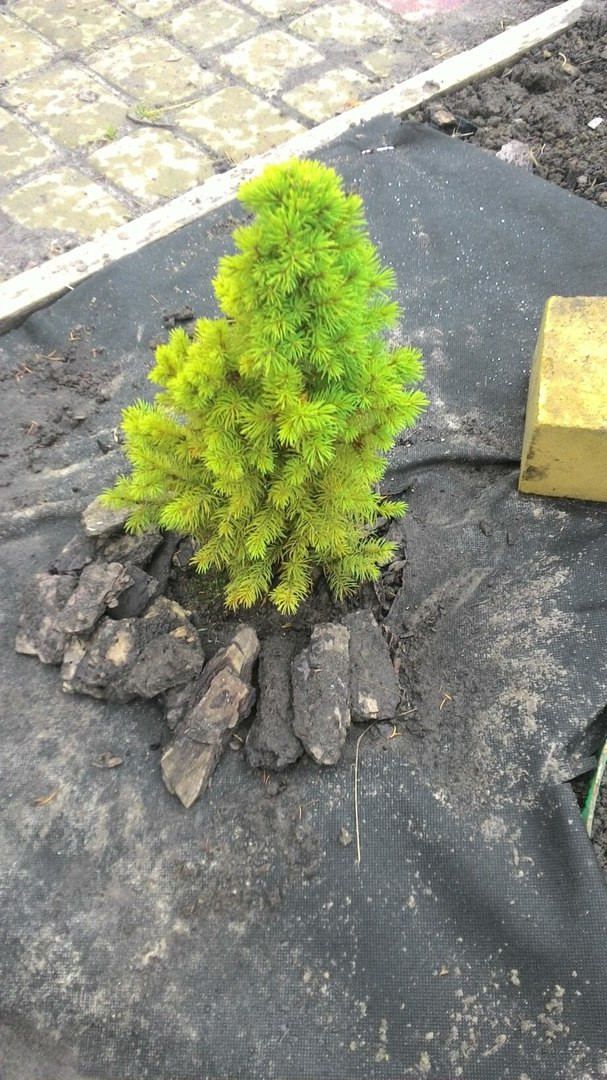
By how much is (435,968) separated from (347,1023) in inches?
11.9

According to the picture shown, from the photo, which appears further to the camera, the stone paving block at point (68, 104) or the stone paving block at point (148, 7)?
the stone paving block at point (148, 7)

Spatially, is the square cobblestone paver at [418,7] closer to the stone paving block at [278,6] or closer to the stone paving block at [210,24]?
the stone paving block at [278,6]

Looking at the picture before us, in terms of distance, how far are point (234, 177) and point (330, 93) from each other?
61.3 inches

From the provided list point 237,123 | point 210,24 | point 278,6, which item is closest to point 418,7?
point 278,6

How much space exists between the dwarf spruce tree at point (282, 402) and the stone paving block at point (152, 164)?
3093 mm

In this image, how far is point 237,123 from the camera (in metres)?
5.30

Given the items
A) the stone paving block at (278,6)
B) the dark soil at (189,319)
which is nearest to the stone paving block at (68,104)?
the stone paving block at (278,6)

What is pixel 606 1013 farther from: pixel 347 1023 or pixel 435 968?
pixel 347 1023

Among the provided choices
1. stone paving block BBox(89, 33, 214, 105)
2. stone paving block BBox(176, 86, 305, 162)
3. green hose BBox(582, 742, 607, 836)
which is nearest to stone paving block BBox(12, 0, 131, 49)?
stone paving block BBox(89, 33, 214, 105)

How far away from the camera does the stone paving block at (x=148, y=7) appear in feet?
19.9

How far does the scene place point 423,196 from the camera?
A: 14.1 feet

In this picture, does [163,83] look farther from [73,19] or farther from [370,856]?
[370,856]

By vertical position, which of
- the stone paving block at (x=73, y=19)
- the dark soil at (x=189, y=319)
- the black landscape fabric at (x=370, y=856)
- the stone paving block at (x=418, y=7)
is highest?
the stone paving block at (x=418, y=7)

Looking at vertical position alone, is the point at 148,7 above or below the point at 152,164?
above
